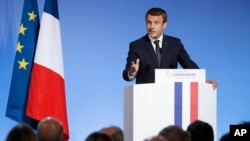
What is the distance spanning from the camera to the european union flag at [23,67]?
19.8 ft

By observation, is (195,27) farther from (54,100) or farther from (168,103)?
(168,103)

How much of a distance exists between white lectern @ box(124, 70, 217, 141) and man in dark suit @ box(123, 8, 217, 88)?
467 millimetres

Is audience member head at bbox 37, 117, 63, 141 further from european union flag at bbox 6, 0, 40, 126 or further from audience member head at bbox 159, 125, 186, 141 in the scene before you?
european union flag at bbox 6, 0, 40, 126

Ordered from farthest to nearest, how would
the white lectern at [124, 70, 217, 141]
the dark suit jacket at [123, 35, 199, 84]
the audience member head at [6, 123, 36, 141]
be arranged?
the dark suit jacket at [123, 35, 199, 84]
the white lectern at [124, 70, 217, 141]
the audience member head at [6, 123, 36, 141]

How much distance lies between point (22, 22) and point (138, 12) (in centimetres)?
156

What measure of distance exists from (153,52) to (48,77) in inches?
51.5


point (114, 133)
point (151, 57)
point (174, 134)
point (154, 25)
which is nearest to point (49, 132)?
point (114, 133)

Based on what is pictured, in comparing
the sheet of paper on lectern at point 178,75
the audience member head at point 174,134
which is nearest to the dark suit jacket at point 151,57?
the sheet of paper on lectern at point 178,75

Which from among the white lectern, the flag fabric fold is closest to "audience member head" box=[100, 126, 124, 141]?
the white lectern

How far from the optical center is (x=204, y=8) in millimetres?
7262

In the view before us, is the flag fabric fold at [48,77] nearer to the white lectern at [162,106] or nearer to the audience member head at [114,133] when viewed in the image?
the white lectern at [162,106]

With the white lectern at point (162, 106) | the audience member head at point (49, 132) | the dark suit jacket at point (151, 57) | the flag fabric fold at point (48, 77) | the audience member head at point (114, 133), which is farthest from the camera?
the flag fabric fold at point (48, 77)

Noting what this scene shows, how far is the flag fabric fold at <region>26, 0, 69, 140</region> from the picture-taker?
600 centimetres

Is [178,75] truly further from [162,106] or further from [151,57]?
[151,57]
